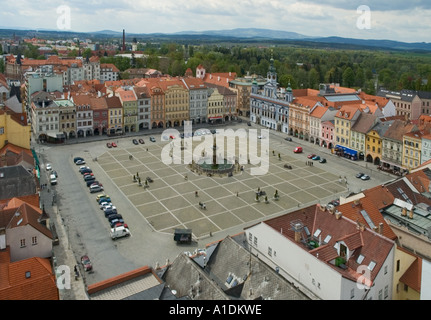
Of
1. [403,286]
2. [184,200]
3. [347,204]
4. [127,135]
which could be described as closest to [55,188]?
[184,200]

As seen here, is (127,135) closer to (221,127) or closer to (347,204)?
(221,127)

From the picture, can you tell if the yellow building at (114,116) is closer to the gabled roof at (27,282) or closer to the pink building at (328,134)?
the pink building at (328,134)

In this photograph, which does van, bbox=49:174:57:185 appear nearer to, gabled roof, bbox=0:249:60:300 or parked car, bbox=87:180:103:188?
parked car, bbox=87:180:103:188

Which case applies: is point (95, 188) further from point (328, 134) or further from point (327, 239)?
point (328, 134)

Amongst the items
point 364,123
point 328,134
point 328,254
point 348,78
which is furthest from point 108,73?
point 328,254

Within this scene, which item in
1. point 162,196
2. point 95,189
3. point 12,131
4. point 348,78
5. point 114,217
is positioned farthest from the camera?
point 348,78

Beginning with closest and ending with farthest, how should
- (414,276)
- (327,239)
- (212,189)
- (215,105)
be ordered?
(414,276)
(327,239)
(212,189)
(215,105)

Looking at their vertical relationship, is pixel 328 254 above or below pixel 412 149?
below
